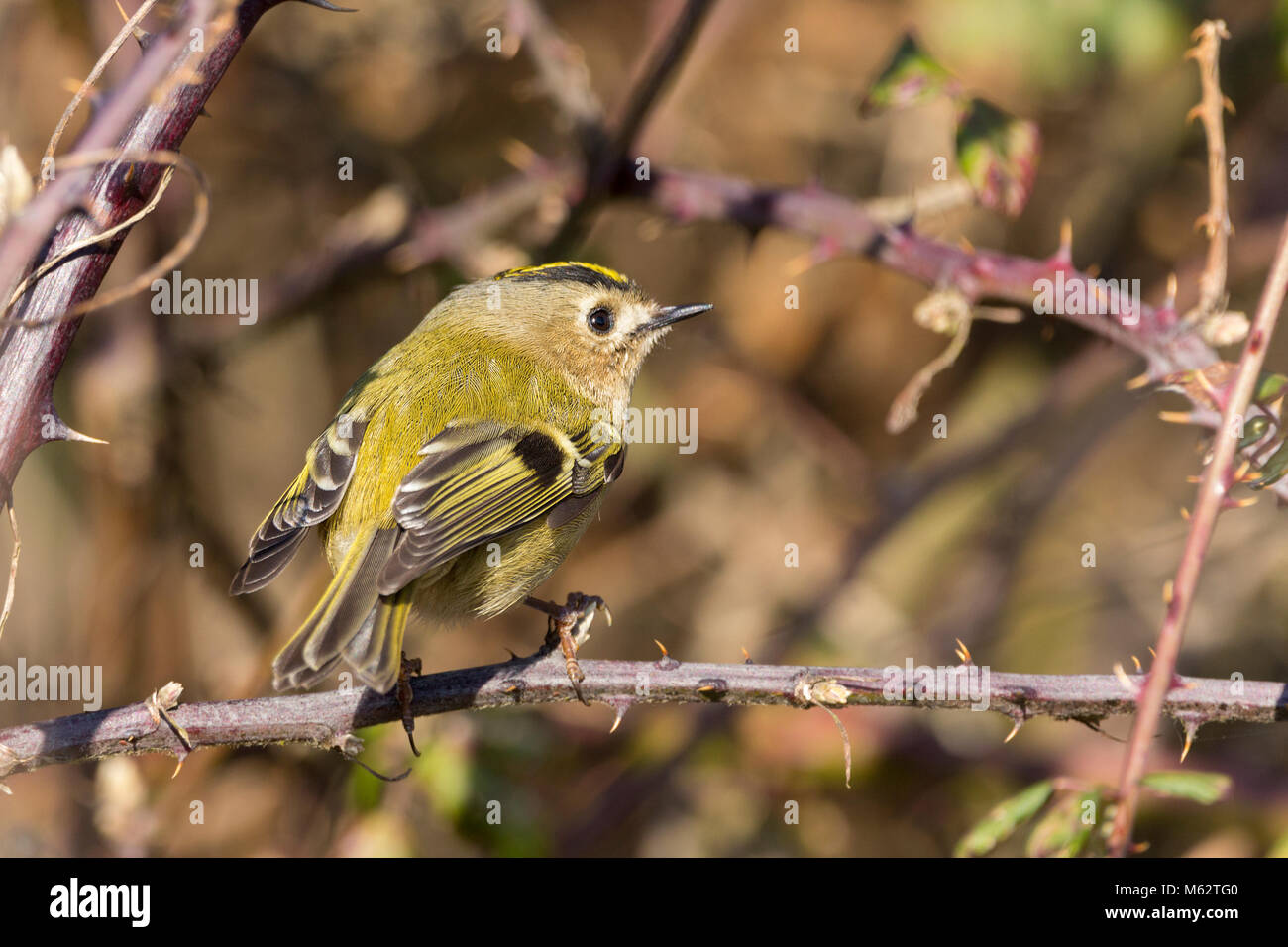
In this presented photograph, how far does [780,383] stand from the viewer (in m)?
5.31

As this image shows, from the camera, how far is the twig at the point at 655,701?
198 cm

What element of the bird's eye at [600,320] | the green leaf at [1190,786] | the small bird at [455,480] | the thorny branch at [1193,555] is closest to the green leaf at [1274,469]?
the thorny branch at [1193,555]

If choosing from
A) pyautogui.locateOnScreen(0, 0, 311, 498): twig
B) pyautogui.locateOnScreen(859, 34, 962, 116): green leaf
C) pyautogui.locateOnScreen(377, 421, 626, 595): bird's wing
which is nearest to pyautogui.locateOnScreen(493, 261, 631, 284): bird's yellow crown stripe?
pyautogui.locateOnScreen(377, 421, 626, 595): bird's wing

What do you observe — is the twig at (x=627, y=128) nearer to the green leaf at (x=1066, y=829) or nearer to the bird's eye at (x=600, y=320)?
the bird's eye at (x=600, y=320)

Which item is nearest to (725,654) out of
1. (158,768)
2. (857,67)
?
(158,768)

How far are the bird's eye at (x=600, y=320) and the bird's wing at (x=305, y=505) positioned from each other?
1.00 m

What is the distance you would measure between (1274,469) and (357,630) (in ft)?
5.73

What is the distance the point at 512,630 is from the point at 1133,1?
11.8 ft

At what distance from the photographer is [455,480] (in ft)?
9.25

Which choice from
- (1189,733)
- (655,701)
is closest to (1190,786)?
(1189,733)

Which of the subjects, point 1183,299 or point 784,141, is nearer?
point 1183,299

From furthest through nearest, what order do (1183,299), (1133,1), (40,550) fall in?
(40,550) → (1183,299) → (1133,1)

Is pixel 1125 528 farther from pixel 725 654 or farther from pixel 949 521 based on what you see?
pixel 725 654

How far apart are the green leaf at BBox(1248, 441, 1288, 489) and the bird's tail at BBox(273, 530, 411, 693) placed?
5.15ft
